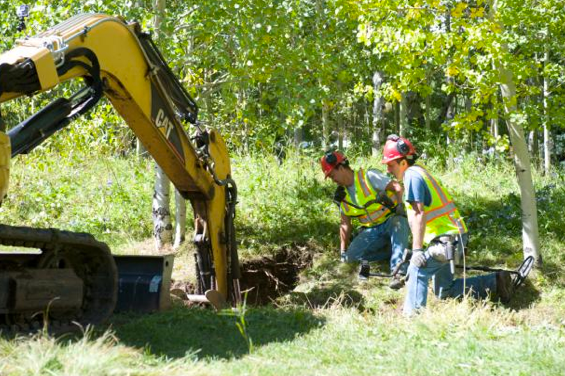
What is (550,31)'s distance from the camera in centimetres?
962

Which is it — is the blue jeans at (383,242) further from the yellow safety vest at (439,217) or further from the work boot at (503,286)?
the yellow safety vest at (439,217)

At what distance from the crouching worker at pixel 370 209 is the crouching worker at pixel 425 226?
169cm

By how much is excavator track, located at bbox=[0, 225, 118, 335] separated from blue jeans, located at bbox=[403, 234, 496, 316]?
113 inches

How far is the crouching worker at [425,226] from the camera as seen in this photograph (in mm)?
7746

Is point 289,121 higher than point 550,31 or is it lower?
lower

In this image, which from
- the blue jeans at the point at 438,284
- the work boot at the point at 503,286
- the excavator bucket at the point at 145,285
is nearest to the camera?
the excavator bucket at the point at 145,285

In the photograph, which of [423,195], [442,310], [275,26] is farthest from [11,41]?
[442,310]

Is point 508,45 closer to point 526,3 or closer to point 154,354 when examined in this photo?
point 526,3

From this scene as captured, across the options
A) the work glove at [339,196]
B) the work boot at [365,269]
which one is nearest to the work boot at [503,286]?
the work boot at [365,269]

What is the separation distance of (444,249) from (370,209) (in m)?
2.46

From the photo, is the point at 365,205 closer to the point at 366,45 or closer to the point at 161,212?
the point at 366,45

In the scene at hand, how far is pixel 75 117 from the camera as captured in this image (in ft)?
21.9

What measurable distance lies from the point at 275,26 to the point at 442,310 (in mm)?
4766

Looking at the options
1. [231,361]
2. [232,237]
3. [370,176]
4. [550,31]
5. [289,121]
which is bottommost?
[231,361]
